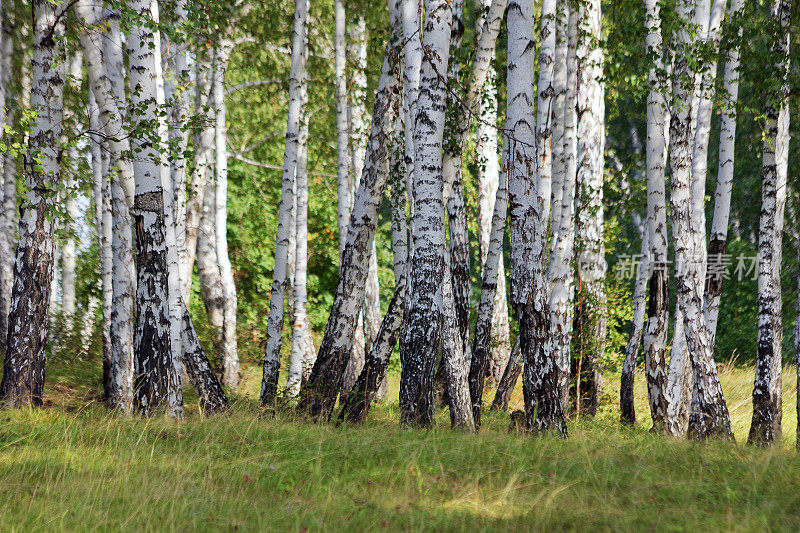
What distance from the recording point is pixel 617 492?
425 centimetres

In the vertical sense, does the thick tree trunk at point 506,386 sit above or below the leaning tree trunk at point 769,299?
below

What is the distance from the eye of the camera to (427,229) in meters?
6.06

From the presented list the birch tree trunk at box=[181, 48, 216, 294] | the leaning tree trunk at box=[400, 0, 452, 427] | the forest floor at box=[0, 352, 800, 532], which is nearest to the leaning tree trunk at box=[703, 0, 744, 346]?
the forest floor at box=[0, 352, 800, 532]

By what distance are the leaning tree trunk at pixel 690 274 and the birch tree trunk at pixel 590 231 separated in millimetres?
1556

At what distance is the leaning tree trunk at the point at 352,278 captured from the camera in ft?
23.4

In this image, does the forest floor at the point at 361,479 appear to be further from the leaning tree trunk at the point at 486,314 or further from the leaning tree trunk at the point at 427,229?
the leaning tree trunk at the point at 486,314

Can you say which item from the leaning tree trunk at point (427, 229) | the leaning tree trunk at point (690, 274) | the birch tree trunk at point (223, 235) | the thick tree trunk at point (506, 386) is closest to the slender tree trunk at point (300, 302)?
the birch tree trunk at point (223, 235)

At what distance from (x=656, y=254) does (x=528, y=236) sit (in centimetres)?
276

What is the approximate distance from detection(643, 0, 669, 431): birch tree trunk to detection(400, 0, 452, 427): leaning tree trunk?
10.5 feet

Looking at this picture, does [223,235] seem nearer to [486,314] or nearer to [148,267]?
[148,267]

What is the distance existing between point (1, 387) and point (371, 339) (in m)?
5.34

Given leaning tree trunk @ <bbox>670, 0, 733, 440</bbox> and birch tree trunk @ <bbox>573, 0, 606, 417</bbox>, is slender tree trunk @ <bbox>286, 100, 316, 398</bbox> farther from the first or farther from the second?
leaning tree trunk @ <bbox>670, 0, 733, 440</bbox>

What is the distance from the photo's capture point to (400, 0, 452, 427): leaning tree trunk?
239 inches

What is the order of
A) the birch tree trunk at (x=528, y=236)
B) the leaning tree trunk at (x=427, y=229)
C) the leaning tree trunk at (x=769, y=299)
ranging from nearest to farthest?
the birch tree trunk at (x=528, y=236) < the leaning tree trunk at (x=427, y=229) < the leaning tree trunk at (x=769, y=299)
